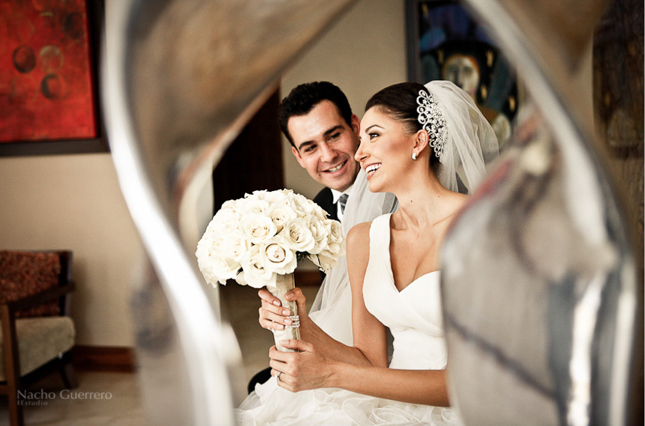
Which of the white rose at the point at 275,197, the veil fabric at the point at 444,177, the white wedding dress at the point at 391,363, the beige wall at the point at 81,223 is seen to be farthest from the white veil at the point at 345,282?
the beige wall at the point at 81,223

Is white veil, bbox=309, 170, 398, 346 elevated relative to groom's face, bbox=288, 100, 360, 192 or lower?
lower

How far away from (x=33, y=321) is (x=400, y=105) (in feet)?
7.40

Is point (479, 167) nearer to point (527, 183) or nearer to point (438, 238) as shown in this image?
point (438, 238)

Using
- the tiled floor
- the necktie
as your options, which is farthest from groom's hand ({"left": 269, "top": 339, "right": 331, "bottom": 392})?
the tiled floor

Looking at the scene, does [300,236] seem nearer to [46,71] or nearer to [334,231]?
[334,231]

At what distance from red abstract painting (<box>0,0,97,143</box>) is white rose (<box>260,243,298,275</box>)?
2583 mm

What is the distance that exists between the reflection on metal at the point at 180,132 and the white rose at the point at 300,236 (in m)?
0.71

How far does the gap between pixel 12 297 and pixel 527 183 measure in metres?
3.07

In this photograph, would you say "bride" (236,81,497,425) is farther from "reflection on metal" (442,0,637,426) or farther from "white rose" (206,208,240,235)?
"reflection on metal" (442,0,637,426)

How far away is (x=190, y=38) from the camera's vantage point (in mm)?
110

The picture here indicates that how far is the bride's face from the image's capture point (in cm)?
118

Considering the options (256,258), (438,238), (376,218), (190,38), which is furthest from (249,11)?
(376,218)

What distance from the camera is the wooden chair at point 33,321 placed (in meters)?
2.24

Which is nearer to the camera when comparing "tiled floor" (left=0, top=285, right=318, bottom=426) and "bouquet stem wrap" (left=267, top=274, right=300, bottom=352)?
"bouquet stem wrap" (left=267, top=274, right=300, bottom=352)
